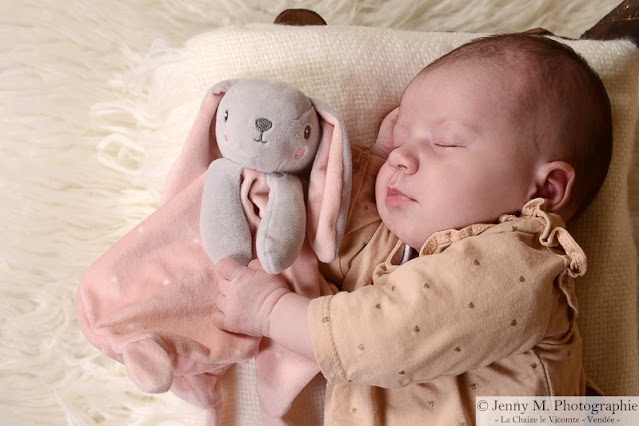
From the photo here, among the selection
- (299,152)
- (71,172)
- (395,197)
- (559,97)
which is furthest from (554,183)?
(71,172)

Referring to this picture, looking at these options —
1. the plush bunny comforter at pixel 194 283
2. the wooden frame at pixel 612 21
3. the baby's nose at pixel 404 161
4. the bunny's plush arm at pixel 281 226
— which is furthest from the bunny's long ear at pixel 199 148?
the wooden frame at pixel 612 21

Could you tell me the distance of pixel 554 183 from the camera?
0.81 meters

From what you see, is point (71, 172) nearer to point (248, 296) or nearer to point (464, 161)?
point (248, 296)

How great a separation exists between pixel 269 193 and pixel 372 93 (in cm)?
30

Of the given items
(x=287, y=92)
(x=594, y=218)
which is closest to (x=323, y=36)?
(x=287, y=92)

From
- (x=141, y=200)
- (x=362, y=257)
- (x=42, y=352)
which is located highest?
(x=362, y=257)

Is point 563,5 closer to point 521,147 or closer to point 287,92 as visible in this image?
point 521,147

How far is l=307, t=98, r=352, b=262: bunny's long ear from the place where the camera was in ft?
2.52

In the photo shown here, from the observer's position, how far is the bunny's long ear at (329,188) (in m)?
0.77

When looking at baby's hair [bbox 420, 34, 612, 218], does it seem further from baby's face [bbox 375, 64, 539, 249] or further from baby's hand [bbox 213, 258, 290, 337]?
baby's hand [bbox 213, 258, 290, 337]

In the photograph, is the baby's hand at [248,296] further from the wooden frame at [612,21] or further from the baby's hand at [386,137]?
the wooden frame at [612,21]

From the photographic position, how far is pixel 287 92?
750 mm

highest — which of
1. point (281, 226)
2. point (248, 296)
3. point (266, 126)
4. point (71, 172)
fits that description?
point (266, 126)

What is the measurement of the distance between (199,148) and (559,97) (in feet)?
1.64
